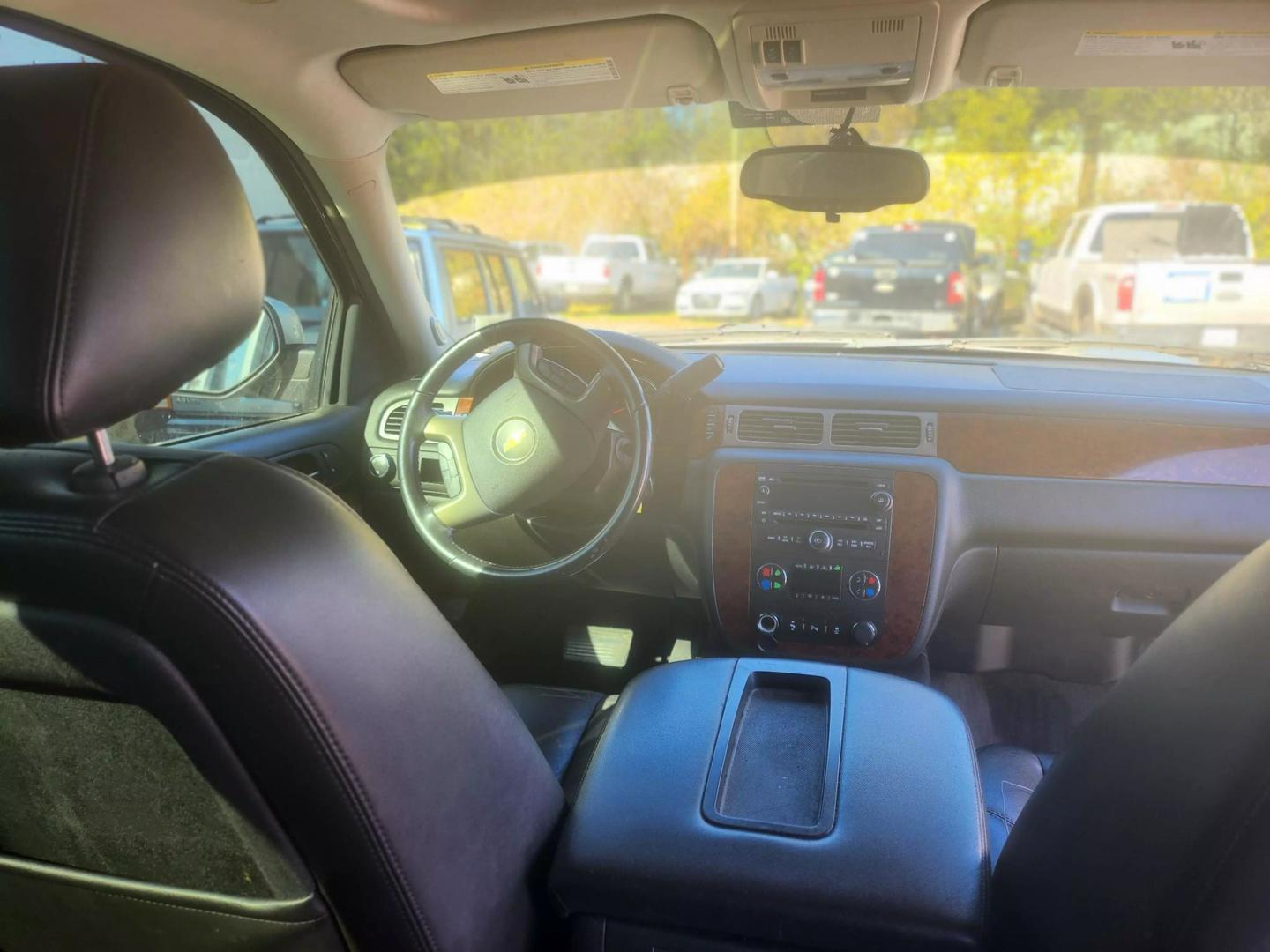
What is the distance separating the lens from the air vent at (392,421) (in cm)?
333

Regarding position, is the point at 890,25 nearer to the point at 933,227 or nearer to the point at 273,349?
the point at 273,349

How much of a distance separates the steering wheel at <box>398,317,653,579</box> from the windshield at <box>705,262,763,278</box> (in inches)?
405

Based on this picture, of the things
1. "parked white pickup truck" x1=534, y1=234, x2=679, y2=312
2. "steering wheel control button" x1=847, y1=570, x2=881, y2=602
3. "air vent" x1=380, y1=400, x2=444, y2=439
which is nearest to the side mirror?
"air vent" x1=380, y1=400, x2=444, y2=439

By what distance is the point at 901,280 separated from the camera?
10.4m

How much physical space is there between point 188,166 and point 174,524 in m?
0.41

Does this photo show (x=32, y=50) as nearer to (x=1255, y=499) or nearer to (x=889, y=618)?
(x=889, y=618)

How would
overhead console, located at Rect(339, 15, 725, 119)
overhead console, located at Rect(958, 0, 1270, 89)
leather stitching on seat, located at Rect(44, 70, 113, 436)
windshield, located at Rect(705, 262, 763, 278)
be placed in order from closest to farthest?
1. leather stitching on seat, located at Rect(44, 70, 113, 436)
2. overhead console, located at Rect(958, 0, 1270, 89)
3. overhead console, located at Rect(339, 15, 725, 119)
4. windshield, located at Rect(705, 262, 763, 278)

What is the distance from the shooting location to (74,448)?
124 centimetres

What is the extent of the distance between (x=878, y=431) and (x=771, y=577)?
57 cm

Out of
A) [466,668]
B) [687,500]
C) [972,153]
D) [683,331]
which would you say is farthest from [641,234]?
[466,668]

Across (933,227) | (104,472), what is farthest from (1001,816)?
(933,227)

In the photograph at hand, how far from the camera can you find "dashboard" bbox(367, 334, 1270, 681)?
2896 mm

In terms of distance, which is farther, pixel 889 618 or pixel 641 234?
pixel 641 234

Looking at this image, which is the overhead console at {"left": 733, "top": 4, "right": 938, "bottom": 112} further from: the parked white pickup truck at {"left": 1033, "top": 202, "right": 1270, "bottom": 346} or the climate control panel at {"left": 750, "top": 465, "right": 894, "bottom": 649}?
the parked white pickup truck at {"left": 1033, "top": 202, "right": 1270, "bottom": 346}
